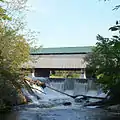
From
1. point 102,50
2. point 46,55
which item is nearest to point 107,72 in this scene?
point 102,50

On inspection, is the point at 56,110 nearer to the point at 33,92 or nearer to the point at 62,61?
the point at 33,92

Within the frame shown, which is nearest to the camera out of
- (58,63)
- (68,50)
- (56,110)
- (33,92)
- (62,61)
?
(56,110)

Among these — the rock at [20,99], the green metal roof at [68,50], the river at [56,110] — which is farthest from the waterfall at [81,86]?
the green metal roof at [68,50]

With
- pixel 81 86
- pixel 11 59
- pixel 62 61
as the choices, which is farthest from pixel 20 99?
pixel 62 61

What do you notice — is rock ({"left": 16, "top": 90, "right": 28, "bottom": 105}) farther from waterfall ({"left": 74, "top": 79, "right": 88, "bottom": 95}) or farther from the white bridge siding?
the white bridge siding

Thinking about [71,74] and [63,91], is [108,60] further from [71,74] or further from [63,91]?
[71,74]

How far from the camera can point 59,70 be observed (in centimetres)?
5322

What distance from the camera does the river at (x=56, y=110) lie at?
1712 cm

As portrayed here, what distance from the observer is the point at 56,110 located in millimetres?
21516

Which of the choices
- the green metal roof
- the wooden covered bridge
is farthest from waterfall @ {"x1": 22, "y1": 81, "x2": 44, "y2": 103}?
the green metal roof

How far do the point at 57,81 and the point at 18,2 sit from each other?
54.1 feet

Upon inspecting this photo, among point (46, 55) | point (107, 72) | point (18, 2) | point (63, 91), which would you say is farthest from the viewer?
point (46, 55)

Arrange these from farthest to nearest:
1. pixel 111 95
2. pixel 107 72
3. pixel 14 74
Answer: pixel 111 95 → pixel 14 74 → pixel 107 72

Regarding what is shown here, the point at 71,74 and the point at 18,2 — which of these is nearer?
the point at 18,2
